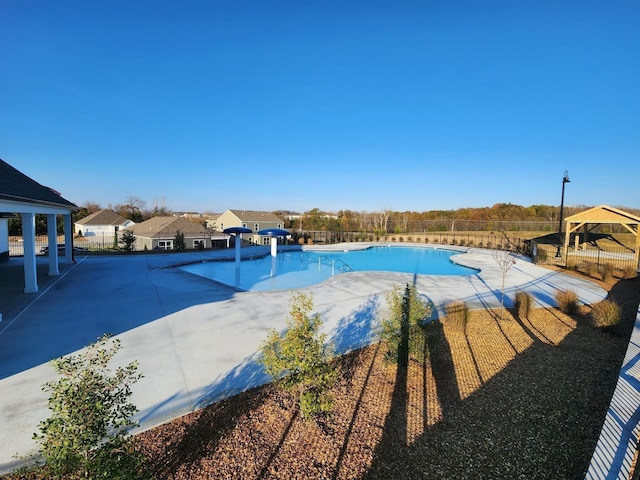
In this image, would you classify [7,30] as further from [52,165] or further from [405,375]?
→ [52,165]

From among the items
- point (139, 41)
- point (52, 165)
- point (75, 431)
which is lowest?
point (75, 431)

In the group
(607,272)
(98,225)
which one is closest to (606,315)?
(607,272)

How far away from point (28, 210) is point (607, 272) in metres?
21.0

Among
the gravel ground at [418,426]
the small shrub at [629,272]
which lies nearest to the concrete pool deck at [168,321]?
the gravel ground at [418,426]

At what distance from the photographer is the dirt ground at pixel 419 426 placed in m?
3.05

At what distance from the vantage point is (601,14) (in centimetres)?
1159

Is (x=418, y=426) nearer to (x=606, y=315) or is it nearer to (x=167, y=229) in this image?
(x=606, y=315)

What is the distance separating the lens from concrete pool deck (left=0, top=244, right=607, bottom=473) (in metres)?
4.11

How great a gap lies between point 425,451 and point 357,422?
32.1 inches

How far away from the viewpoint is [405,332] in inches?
220

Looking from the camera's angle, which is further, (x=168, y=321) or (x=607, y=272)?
(x=607, y=272)

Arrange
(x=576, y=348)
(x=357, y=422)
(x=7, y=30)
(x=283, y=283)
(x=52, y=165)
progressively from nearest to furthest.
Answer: (x=357, y=422) < (x=576, y=348) < (x=7, y=30) < (x=283, y=283) < (x=52, y=165)

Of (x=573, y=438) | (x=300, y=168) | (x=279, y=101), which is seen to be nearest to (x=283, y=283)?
(x=573, y=438)

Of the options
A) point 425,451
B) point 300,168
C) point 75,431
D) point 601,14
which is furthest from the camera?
point 300,168
